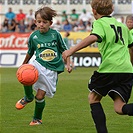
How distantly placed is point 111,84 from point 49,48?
216 centimetres

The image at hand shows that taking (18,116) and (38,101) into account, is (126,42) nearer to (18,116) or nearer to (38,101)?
(38,101)

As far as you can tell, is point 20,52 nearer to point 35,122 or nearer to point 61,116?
point 61,116

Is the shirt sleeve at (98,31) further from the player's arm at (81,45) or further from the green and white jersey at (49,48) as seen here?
the green and white jersey at (49,48)

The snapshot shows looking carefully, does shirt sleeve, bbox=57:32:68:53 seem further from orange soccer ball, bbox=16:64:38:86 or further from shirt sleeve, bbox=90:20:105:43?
shirt sleeve, bbox=90:20:105:43

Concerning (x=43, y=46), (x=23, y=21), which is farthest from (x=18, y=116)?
(x=23, y=21)

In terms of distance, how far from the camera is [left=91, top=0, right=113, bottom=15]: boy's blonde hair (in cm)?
777

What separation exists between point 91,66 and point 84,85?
983cm

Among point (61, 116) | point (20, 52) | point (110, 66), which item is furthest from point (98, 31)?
point (20, 52)

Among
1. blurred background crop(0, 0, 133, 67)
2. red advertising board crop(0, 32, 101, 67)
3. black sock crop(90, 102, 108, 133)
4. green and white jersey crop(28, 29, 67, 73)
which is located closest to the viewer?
black sock crop(90, 102, 108, 133)

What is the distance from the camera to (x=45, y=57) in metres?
9.75

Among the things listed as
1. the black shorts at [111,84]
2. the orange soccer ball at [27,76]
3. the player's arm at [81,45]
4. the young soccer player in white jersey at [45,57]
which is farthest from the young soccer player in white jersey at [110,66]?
the young soccer player in white jersey at [45,57]

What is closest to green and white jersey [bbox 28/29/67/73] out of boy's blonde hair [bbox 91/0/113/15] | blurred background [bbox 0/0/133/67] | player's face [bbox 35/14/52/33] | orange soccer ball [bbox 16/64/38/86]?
player's face [bbox 35/14/52/33]

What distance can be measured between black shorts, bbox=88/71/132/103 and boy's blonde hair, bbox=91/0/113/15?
796mm

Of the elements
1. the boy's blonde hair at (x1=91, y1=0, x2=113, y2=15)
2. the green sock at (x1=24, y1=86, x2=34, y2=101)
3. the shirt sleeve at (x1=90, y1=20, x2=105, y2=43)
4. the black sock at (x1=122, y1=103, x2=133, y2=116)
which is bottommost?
the green sock at (x1=24, y1=86, x2=34, y2=101)
